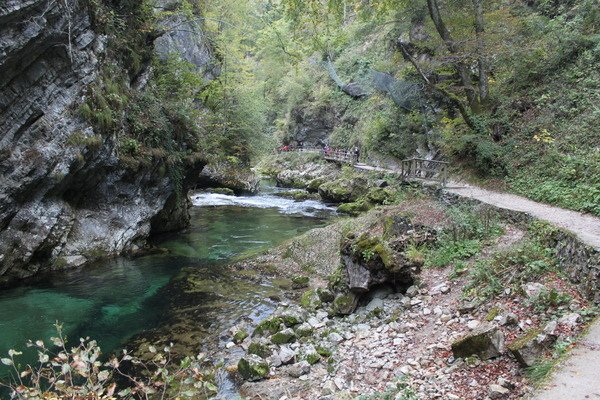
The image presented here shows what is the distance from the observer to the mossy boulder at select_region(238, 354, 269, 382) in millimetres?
6520

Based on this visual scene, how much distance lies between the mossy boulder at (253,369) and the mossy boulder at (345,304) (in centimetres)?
233

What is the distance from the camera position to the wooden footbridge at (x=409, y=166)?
15.5 metres

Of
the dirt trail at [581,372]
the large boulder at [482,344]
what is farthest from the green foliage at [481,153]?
the large boulder at [482,344]

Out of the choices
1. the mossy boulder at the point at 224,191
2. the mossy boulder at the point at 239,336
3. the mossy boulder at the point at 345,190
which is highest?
the mossy boulder at the point at 239,336

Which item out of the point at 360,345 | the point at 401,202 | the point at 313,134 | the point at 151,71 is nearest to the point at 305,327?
the point at 360,345

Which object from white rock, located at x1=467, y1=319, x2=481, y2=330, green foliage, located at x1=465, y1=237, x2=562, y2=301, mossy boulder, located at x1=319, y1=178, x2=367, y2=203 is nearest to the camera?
white rock, located at x1=467, y1=319, x2=481, y2=330

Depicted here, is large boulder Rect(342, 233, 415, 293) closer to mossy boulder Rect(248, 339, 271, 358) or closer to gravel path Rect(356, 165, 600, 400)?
mossy boulder Rect(248, 339, 271, 358)

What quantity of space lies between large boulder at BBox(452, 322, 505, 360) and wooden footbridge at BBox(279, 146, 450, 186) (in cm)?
981

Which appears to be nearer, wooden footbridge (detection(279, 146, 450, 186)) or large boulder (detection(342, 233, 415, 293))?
large boulder (detection(342, 233, 415, 293))

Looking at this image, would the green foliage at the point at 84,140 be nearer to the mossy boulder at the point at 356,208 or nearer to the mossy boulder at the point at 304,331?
the mossy boulder at the point at 304,331

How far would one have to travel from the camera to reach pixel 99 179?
13.4 metres

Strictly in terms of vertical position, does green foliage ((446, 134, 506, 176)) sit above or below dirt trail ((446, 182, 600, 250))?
above

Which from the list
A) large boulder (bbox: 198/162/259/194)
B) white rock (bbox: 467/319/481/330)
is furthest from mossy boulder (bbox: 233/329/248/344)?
large boulder (bbox: 198/162/259/194)

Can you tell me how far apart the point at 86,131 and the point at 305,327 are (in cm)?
861
